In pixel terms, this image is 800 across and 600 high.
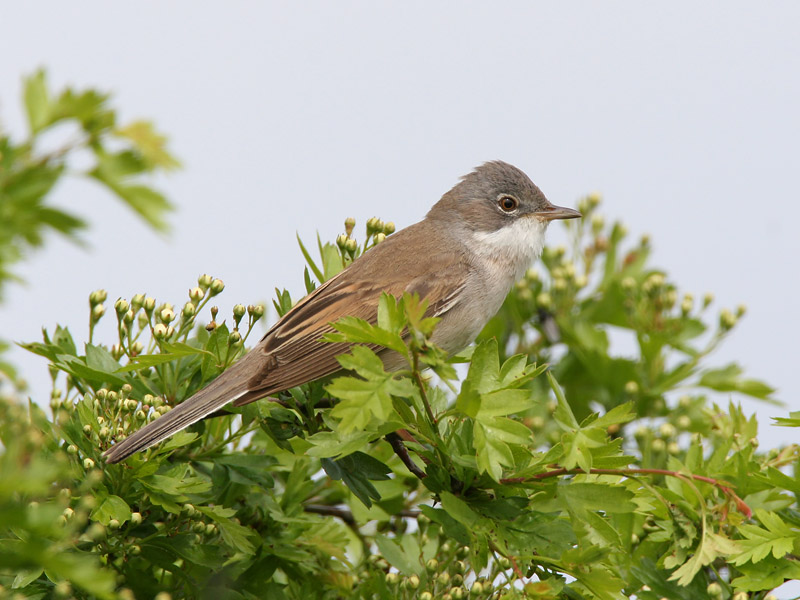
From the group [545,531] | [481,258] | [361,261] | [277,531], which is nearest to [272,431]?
[277,531]

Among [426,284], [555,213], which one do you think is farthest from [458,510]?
[555,213]

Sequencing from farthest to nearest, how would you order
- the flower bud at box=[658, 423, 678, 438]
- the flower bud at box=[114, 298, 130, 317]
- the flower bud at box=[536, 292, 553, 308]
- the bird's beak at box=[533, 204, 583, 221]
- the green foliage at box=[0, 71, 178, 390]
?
A: the bird's beak at box=[533, 204, 583, 221] < the flower bud at box=[536, 292, 553, 308] < the flower bud at box=[658, 423, 678, 438] < the flower bud at box=[114, 298, 130, 317] < the green foliage at box=[0, 71, 178, 390]

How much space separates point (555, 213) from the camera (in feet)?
17.9

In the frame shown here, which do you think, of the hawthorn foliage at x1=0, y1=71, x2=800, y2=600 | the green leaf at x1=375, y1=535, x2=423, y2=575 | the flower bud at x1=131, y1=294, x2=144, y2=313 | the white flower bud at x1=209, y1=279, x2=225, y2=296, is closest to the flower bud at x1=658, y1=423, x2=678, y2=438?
the hawthorn foliage at x1=0, y1=71, x2=800, y2=600

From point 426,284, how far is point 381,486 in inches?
50.1

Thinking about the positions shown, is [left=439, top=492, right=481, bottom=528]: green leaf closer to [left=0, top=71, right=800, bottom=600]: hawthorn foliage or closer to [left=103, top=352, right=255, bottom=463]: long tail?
[left=0, top=71, right=800, bottom=600]: hawthorn foliage

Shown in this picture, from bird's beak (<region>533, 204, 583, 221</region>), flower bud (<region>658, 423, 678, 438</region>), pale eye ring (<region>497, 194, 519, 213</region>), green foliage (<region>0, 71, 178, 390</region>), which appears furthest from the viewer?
pale eye ring (<region>497, 194, 519, 213</region>)

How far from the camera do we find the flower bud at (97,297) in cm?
350

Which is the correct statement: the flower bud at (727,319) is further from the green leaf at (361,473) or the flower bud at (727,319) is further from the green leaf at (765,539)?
the green leaf at (361,473)

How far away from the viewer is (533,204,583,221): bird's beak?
5.38 meters

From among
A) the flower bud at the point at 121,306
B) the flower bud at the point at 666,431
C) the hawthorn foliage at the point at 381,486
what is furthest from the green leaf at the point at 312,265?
the flower bud at the point at 666,431

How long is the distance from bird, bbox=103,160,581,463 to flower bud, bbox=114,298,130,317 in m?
0.43

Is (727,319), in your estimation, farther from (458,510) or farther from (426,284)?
(458,510)

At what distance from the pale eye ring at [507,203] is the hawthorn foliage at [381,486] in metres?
1.77
